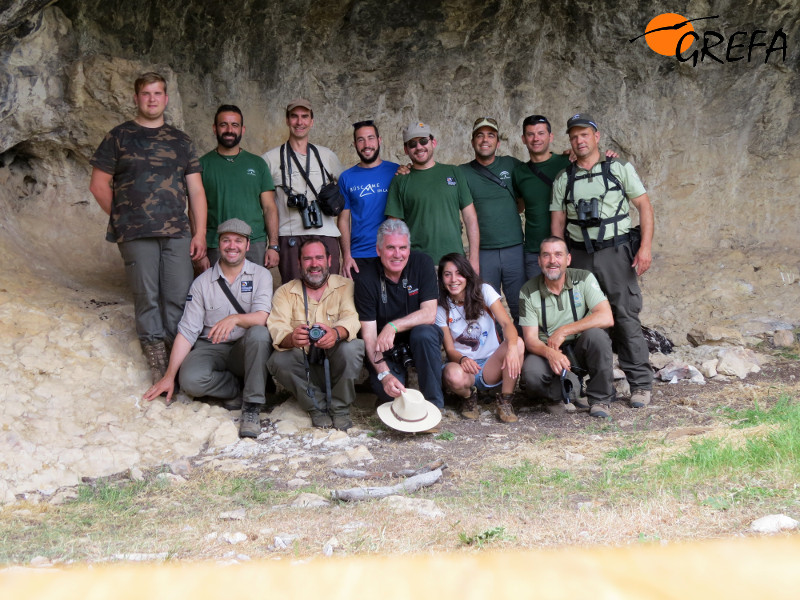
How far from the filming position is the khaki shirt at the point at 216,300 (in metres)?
5.61

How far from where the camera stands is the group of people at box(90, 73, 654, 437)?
5.48m

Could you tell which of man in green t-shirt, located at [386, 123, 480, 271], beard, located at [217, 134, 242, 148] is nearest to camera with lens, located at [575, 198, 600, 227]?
man in green t-shirt, located at [386, 123, 480, 271]

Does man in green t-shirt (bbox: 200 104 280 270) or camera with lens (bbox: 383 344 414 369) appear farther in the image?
man in green t-shirt (bbox: 200 104 280 270)

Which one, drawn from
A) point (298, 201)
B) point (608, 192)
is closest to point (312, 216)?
point (298, 201)

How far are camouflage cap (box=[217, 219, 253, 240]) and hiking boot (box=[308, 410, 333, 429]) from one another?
1344 millimetres

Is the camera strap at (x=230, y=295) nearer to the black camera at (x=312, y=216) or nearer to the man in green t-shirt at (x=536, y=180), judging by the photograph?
the black camera at (x=312, y=216)

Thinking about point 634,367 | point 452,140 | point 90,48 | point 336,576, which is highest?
point 90,48

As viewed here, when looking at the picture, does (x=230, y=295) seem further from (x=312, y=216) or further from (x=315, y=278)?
(x=312, y=216)

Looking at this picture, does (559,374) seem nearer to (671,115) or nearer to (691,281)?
(691,281)

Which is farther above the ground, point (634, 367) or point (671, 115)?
point (671, 115)

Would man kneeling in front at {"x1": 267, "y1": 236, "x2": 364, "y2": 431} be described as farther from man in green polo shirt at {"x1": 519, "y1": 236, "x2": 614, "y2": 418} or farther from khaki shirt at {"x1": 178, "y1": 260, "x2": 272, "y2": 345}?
man in green polo shirt at {"x1": 519, "y1": 236, "x2": 614, "y2": 418}

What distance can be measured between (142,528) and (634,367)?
374 cm

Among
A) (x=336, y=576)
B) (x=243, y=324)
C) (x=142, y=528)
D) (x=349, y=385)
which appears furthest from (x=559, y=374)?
(x=336, y=576)

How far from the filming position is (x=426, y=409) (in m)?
5.13
